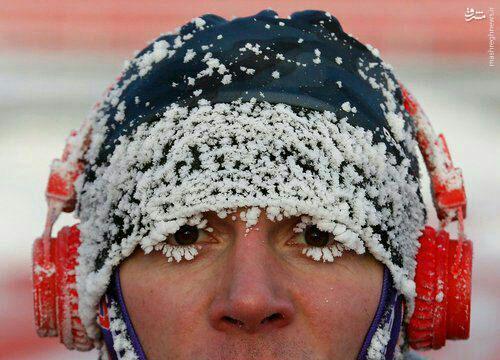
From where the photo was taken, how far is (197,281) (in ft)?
6.70

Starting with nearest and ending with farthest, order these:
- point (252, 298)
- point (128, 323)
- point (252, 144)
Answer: point (252, 298) → point (252, 144) → point (128, 323)

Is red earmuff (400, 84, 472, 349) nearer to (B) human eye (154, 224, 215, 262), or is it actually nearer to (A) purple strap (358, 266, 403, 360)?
(A) purple strap (358, 266, 403, 360)

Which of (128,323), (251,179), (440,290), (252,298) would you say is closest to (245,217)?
(251,179)

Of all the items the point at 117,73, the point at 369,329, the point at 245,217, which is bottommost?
the point at 369,329

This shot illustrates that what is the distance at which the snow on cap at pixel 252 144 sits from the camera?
2023 millimetres

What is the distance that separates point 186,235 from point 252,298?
0.83 feet

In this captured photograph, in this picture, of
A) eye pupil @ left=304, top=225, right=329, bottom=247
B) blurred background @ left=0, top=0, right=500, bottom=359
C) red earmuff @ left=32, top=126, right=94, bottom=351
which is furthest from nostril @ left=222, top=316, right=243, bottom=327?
blurred background @ left=0, top=0, right=500, bottom=359

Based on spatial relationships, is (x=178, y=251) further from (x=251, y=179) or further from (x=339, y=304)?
(x=339, y=304)

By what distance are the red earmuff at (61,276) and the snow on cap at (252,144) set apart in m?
0.04

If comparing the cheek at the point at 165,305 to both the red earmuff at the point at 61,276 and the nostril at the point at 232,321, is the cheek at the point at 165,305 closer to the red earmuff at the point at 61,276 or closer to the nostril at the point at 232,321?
the nostril at the point at 232,321

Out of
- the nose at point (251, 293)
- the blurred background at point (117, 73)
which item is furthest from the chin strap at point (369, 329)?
the blurred background at point (117, 73)

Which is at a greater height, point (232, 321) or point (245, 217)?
point (245, 217)

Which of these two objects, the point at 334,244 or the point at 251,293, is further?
the point at 334,244

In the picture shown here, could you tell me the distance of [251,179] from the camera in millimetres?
1996
